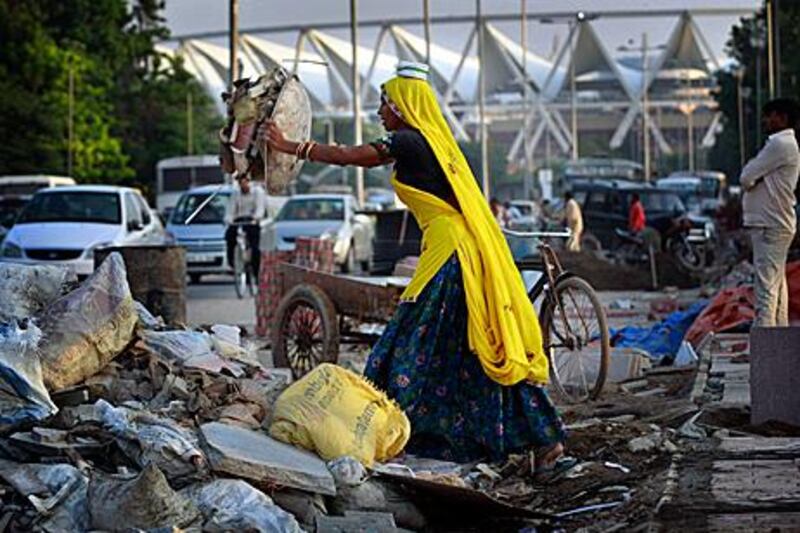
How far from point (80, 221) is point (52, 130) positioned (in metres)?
27.2

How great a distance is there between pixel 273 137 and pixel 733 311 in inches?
259

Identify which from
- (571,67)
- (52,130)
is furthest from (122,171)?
(571,67)

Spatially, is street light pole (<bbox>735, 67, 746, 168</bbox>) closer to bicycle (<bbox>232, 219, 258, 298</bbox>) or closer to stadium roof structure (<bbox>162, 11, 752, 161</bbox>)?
bicycle (<bbox>232, 219, 258, 298</bbox>)

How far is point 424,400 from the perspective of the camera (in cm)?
764

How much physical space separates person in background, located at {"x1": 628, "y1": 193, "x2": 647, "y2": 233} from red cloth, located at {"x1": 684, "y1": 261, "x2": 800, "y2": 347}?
2141 cm

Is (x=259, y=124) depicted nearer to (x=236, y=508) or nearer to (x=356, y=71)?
(x=236, y=508)

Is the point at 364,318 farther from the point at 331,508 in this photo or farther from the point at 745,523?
the point at 745,523

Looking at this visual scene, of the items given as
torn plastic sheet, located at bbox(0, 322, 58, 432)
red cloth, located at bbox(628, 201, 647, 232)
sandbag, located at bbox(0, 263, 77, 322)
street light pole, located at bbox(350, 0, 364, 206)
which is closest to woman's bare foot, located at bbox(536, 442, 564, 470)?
torn plastic sheet, located at bbox(0, 322, 58, 432)

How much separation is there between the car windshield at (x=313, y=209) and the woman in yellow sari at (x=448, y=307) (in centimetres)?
2419

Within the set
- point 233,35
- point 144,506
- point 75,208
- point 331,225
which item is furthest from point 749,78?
point 144,506

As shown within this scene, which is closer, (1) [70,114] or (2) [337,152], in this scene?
(2) [337,152]

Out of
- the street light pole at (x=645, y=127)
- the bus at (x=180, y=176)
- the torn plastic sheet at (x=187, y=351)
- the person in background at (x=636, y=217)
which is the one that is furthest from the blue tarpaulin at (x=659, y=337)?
the street light pole at (x=645, y=127)

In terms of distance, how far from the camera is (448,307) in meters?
7.62

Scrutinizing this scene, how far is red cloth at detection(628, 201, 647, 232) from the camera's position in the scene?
35.6m
